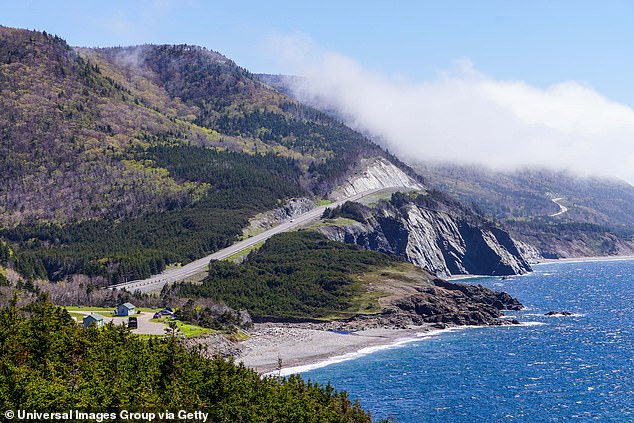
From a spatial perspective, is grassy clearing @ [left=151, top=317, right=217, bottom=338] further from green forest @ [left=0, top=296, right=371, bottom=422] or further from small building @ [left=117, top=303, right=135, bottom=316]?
green forest @ [left=0, top=296, right=371, bottom=422]

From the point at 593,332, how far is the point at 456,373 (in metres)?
55.7

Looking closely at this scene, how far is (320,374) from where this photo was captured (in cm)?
12281

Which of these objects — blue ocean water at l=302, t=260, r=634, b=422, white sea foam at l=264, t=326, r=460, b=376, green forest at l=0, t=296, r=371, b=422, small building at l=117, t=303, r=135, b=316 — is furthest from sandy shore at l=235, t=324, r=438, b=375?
green forest at l=0, t=296, r=371, b=422

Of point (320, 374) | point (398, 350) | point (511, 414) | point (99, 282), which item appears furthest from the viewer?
point (99, 282)

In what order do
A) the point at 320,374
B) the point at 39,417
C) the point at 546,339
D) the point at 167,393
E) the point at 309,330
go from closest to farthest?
the point at 39,417
the point at 167,393
the point at 320,374
the point at 546,339
the point at 309,330

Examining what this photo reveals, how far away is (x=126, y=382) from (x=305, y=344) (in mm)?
81044

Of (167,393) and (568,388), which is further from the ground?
(167,393)

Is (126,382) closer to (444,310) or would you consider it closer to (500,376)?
(500,376)

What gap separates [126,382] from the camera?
235 ft

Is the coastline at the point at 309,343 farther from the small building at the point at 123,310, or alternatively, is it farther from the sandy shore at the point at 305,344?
the small building at the point at 123,310

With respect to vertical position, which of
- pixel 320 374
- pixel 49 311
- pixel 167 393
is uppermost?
pixel 49 311

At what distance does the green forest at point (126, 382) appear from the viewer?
62406mm

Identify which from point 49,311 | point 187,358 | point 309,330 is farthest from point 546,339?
point 49,311

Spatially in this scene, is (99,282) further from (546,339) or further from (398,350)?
(546,339)
